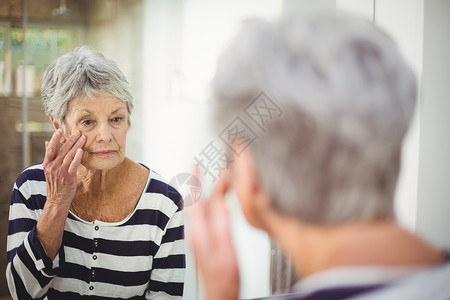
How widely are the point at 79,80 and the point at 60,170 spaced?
259mm

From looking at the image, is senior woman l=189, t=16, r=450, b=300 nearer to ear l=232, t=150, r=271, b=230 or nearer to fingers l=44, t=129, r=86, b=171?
ear l=232, t=150, r=271, b=230

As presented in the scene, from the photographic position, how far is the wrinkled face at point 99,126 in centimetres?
129

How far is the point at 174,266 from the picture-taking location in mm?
1403

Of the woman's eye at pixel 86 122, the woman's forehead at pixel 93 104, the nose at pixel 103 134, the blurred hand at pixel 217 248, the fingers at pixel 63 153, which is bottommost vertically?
the blurred hand at pixel 217 248

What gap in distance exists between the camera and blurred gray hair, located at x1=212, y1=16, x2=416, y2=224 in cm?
55

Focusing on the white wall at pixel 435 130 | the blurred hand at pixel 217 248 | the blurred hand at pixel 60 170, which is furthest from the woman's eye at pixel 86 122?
the white wall at pixel 435 130

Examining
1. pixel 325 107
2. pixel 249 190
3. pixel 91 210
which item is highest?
pixel 325 107

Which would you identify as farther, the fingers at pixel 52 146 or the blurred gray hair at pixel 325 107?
the fingers at pixel 52 146

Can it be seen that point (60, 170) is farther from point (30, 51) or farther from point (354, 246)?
point (354, 246)

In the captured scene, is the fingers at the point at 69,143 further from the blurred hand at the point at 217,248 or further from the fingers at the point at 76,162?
the blurred hand at the point at 217,248

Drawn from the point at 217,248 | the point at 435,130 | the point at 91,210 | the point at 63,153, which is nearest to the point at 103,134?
the point at 63,153

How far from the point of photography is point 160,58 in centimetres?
186

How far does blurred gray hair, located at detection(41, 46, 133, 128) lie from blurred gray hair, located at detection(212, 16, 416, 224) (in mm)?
779

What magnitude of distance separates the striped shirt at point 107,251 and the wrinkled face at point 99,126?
170mm
